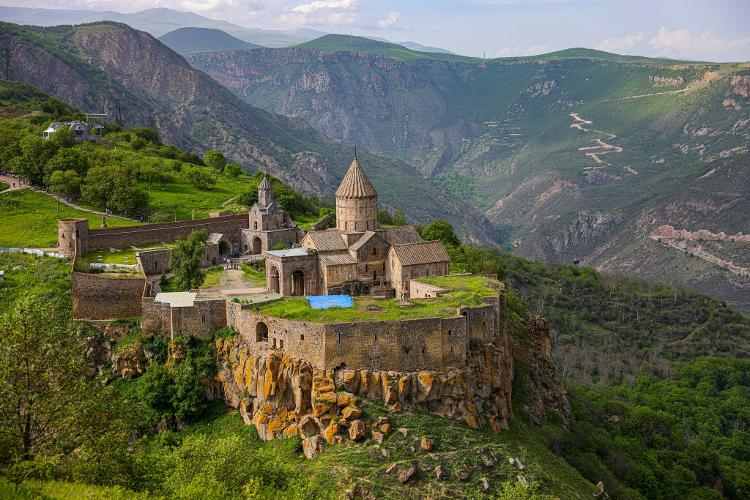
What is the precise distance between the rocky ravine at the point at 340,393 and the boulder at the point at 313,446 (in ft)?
0.17

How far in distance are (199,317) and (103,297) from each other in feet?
23.3

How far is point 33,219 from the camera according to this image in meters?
67.2

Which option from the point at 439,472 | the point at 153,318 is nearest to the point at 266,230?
the point at 153,318

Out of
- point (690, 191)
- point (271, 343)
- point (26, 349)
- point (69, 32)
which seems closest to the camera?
point (26, 349)

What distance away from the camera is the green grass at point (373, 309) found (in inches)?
1711

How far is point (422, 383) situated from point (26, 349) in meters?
22.0

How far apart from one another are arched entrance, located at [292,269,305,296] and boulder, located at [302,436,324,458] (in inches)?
547

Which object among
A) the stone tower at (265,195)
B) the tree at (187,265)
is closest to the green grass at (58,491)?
the tree at (187,265)

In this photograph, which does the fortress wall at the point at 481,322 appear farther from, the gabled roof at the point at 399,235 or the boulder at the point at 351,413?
the gabled roof at the point at 399,235

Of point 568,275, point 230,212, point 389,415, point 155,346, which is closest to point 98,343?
point 155,346

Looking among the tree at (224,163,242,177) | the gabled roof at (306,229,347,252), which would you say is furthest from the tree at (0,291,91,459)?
the tree at (224,163,242,177)

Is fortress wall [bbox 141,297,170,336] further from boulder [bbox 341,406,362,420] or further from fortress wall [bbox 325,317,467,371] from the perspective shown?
boulder [bbox 341,406,362,420]

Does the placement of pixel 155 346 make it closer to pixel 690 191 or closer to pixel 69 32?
pixel 690 191

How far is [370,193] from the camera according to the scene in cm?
5562
